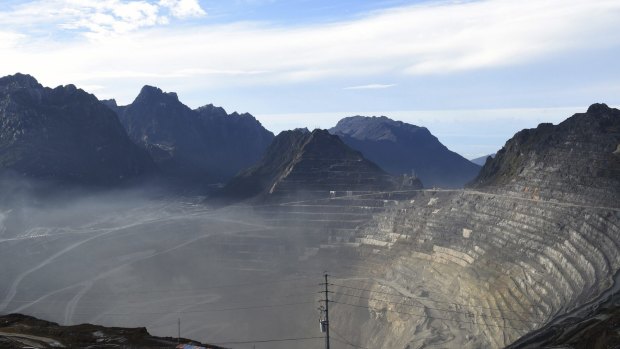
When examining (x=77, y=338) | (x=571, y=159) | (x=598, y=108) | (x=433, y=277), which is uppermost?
(x=598, y=108)

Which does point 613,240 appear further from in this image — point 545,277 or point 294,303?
point 294,303

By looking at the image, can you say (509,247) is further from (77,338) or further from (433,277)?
(77,338)

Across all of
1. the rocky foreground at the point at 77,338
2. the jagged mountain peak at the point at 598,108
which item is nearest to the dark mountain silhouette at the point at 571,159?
the jagged mountain peak at the point at 598,108

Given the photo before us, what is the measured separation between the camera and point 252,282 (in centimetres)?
19062

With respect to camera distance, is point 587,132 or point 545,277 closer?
point 545,277

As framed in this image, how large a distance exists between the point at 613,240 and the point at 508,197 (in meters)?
41.5

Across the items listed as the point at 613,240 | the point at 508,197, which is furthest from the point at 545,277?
the point at 508,197

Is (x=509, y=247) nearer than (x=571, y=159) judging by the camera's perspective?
Yes

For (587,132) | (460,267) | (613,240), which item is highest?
(587,132)

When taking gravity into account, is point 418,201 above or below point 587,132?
below

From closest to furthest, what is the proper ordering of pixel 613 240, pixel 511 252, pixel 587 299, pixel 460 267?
pixel 587 299 → pixel 613 240 → pixel 511 252 → pixel 460 267

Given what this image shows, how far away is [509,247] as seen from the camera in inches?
5536

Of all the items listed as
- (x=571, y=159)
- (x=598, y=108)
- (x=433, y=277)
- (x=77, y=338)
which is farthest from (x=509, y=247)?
(x=77, y=338)

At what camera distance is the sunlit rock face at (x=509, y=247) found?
→ 11719 centimetres
